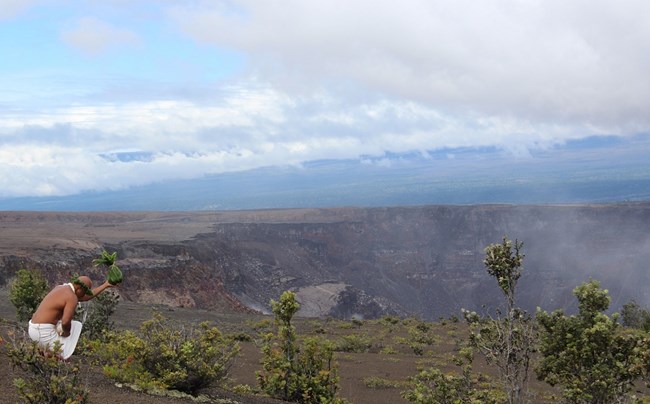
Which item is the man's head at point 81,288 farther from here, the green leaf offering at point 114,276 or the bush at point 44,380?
the bush at point 44,380

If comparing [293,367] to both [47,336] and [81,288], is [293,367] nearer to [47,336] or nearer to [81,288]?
[81,288]

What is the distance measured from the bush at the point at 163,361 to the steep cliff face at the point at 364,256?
1521 inches

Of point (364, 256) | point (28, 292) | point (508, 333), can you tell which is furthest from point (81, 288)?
point (364, 256)

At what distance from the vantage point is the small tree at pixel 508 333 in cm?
758

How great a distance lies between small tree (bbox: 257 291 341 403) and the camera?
10.6 meters

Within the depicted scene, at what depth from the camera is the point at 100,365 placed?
10.8 meters

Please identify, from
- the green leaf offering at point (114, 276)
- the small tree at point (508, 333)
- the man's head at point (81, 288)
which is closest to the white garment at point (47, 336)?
the man's head at point (81, 288)

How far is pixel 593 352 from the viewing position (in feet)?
25.6

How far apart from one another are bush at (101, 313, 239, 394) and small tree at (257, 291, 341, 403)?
1.09 meters

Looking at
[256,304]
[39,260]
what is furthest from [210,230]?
[39,260]

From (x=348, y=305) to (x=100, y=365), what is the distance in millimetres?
53413

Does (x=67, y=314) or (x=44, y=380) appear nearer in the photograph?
(x=44, y=380)

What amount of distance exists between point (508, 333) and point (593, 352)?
3.90ft

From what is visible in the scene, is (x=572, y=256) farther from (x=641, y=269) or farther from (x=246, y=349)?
(x=246, y=349)
